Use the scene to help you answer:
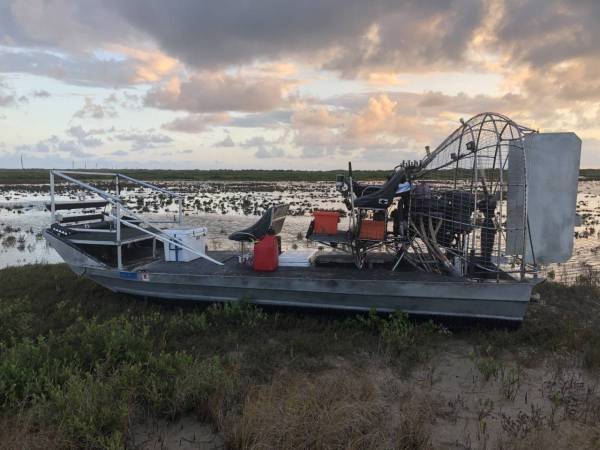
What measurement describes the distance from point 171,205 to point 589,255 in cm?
2185

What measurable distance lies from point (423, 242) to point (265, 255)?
99.3 inches

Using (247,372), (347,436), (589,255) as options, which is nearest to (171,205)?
(589,255)

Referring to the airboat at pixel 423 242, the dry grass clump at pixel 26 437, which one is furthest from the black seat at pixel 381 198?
the dry grass clump at pixel 26 437

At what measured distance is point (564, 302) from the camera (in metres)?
8.43

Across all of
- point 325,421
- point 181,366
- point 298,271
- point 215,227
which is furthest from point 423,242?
point 215,227

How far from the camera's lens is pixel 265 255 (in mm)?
7641

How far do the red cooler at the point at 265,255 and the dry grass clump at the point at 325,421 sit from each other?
9.92 feet

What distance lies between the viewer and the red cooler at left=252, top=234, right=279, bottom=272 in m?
7.65

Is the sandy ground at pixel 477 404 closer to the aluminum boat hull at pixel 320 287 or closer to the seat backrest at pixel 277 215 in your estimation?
the aluminum boat hull at pixel 320 287

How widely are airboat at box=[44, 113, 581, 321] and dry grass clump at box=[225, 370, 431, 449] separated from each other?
2217 millimetres

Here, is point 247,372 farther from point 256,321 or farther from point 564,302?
point 564,302

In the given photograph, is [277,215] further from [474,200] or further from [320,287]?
[474,200]

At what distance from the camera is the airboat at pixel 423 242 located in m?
6.10

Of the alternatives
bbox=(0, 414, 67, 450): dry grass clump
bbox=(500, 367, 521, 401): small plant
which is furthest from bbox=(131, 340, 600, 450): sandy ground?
bbox=(0, 414, 67, 450): dry grass clump
